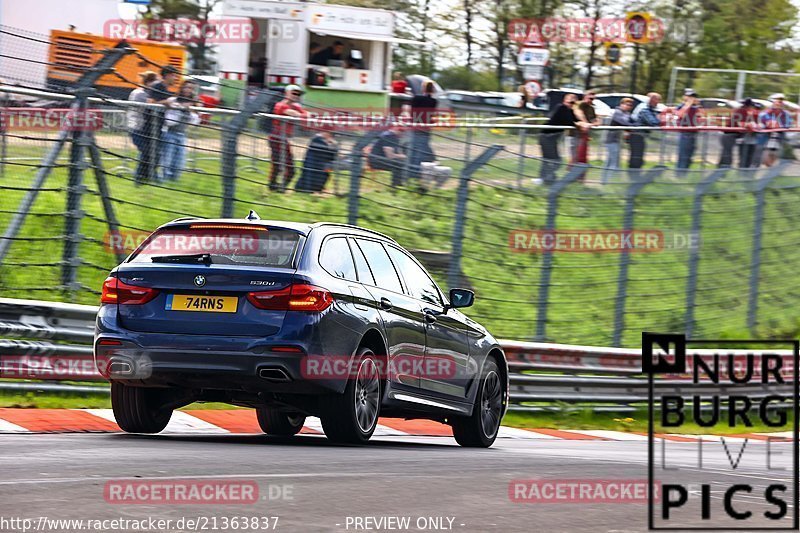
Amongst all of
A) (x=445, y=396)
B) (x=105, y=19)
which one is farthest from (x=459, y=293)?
(x=105, y=19)

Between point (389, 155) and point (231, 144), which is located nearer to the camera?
point (231, 144)

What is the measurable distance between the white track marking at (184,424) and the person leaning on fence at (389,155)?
13.5 ft

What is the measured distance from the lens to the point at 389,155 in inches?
604

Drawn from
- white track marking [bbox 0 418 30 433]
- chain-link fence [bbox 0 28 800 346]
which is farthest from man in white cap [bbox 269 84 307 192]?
white track marking [bbox 0 418 30 433]

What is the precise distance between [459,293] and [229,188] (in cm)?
374

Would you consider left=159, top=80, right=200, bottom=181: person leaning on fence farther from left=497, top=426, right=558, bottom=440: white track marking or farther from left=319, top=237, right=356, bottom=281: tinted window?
left=319, top=237, right=356, bottom=281: tinted window

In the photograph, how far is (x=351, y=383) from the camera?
932 cm

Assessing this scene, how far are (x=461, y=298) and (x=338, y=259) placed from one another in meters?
1.56

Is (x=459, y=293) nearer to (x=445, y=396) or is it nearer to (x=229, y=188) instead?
(x=445, y=396)

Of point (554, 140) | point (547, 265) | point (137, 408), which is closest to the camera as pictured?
point (137, 408)

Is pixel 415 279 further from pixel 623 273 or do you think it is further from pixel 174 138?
pixel 623 273

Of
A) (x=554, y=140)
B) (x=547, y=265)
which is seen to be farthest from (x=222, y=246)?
→ (x=554, y=140)

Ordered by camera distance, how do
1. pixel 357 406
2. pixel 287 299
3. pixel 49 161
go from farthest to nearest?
pixel 49 161 < pixel 357 406 < pixel 287 299

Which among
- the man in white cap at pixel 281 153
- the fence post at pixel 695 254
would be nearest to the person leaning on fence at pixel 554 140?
the fence post at pixel 695 254
